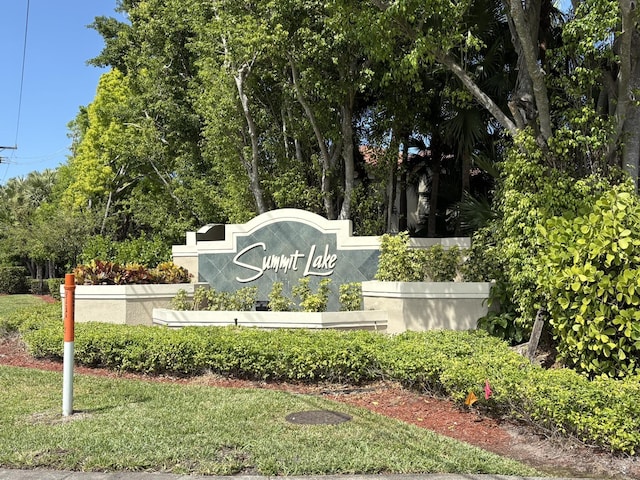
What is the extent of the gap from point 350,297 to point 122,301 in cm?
444

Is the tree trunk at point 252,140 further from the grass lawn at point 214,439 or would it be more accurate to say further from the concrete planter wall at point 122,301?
the grass lawn at point 214,439

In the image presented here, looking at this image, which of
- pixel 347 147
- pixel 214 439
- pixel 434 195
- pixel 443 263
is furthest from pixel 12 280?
pixel 214 439

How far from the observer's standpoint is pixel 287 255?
11.8 meters

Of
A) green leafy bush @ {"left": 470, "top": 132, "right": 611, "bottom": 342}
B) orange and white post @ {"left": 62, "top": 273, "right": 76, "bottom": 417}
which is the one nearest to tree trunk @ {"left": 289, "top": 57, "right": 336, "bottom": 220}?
green leafy bush @ {"left": 470, "top": 132, "right": 611, "bottom": 342}

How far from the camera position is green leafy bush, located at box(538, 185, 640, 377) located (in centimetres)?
561

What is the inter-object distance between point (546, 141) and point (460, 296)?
111 inches

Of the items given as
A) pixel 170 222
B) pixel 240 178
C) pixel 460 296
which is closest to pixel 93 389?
pixel 460 296

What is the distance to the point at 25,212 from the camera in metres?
35.8

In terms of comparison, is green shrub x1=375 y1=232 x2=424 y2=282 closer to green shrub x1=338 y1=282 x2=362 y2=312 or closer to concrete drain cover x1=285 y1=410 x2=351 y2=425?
green shrub x1=338 y1=282 x2=362 y2=312

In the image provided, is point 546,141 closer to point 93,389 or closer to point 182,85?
point 93,389

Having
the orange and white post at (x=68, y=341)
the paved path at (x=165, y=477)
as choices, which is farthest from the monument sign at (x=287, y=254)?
the paved path at (x=165, y=477)

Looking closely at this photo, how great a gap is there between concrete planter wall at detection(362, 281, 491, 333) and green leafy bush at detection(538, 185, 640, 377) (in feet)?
10.2

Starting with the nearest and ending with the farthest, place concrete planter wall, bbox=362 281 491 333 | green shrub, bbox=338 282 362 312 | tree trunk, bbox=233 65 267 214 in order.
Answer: concrete planter wall, bbox=362 281 491 333 < green shrub, bbox=338 282 362 312 < tree trunk, bbox=233 65 267 214

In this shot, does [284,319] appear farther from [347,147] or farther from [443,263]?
[347,147]
